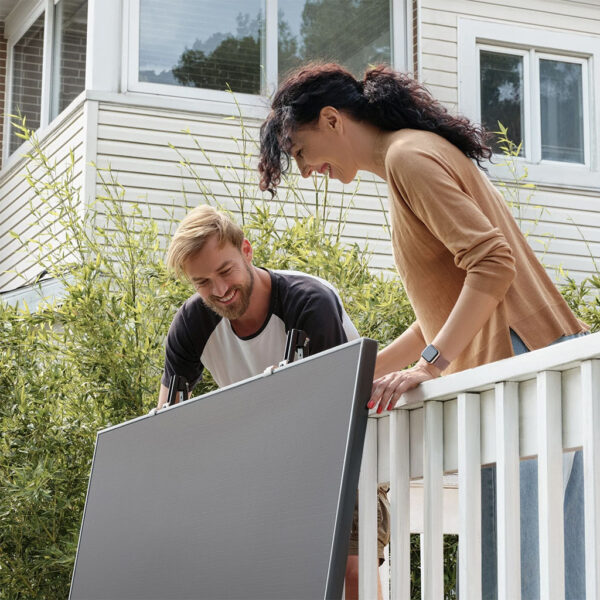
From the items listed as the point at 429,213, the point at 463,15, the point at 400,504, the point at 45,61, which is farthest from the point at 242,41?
the point at 400,504

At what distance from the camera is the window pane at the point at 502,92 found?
8.84 metres

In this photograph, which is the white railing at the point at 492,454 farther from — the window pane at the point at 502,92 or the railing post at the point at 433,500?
the window pane at the point at 502,92

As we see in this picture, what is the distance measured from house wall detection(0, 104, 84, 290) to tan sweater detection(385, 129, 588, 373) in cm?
539

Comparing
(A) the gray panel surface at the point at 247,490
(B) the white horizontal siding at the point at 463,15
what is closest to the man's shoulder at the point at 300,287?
(A) the gray panel surface at the point at 247,490

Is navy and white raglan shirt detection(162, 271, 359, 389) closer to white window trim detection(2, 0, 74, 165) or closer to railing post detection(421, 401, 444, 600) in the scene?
railing post detection(421, 401, 444, 600)

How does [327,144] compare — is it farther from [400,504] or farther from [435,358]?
[400,504]

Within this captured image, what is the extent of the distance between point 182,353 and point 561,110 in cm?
680

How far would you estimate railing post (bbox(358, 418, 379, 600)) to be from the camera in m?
2.20

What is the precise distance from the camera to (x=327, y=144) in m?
2.57

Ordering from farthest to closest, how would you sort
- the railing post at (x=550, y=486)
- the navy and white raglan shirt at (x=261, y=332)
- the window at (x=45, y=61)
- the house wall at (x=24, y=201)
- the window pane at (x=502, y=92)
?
1. the window pane at (x=502, y=92)
2. the window at (x=45, y=61)
3. the house wall at (x=24, y=201)
4. the navy and white raglan shirt at (x=261, y=332)
5. the railing post at (x=550, y=486)

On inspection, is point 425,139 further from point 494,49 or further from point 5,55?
point 5,55

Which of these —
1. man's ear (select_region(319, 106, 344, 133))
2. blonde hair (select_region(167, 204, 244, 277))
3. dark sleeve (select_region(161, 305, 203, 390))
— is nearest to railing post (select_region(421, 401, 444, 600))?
man's ear (select_region(319, 106, 344, 133))

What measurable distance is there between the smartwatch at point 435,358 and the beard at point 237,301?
2.28 ft

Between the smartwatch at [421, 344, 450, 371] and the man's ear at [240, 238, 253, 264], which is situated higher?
the man's ear at [240, 238, 253, 264]
